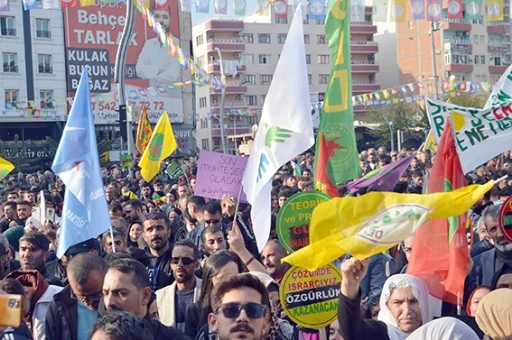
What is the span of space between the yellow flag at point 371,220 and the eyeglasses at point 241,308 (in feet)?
1.07

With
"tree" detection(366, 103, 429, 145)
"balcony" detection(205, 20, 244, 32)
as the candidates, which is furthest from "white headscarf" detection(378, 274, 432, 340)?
"balcony" detection(205, 20, 244, 32)

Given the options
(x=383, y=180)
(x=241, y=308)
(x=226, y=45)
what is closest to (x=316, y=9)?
(x=383, y=180)

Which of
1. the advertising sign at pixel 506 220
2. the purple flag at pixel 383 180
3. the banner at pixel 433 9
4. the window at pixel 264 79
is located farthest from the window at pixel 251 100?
the advertising sign at pixel 506 220

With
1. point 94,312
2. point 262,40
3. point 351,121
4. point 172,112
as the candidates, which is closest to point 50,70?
point 172,112

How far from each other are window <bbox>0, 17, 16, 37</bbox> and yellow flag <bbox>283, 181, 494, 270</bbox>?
49.6 metres

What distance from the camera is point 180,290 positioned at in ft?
20.7

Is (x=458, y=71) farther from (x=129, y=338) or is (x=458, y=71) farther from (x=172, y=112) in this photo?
(x=129, y=338)

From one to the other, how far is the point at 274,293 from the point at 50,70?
4983 cm

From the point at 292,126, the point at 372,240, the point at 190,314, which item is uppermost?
the point at 292,126

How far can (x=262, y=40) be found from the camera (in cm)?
8456

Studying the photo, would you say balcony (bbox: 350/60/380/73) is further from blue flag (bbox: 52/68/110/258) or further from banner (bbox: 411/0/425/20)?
blue flag (bbox: 52/68/110/258)

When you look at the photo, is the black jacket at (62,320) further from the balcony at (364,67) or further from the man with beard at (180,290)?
the balcony at (364,67)

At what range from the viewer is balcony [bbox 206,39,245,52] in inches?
3110

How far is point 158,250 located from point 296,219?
1.37 m
